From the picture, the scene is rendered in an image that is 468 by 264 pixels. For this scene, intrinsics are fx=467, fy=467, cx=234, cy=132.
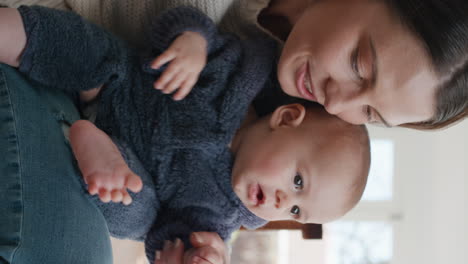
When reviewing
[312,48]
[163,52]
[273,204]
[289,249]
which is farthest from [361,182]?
[289,249]

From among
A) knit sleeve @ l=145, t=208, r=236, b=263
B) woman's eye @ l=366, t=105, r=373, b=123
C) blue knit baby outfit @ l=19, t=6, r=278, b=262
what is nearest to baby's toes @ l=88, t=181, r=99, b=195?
blue knit baby outfit @ l=19, t=6, r=278, b=262

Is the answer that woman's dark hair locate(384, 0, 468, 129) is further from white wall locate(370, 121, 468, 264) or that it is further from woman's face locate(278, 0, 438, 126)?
white wall locate(370, 121, 468, 264)

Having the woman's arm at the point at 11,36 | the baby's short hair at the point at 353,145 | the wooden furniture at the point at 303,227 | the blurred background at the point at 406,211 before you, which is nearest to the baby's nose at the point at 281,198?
the baby's short hair at the point at 353,145

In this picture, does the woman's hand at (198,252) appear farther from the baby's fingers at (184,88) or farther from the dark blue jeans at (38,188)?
the baby's fingers at (184,88)

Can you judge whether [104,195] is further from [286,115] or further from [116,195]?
[286,115]

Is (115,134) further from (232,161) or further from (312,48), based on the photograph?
(312,48)

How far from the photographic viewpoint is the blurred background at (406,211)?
107 inches

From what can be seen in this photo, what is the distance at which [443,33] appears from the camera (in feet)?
2.31

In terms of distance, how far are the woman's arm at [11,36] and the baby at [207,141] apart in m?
0.10

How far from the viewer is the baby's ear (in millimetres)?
936

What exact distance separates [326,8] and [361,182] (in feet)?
1.13

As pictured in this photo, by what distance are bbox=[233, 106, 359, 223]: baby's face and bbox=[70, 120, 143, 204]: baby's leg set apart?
277mm

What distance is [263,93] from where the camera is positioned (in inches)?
40.0

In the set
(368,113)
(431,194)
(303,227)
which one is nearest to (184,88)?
(368,113)
